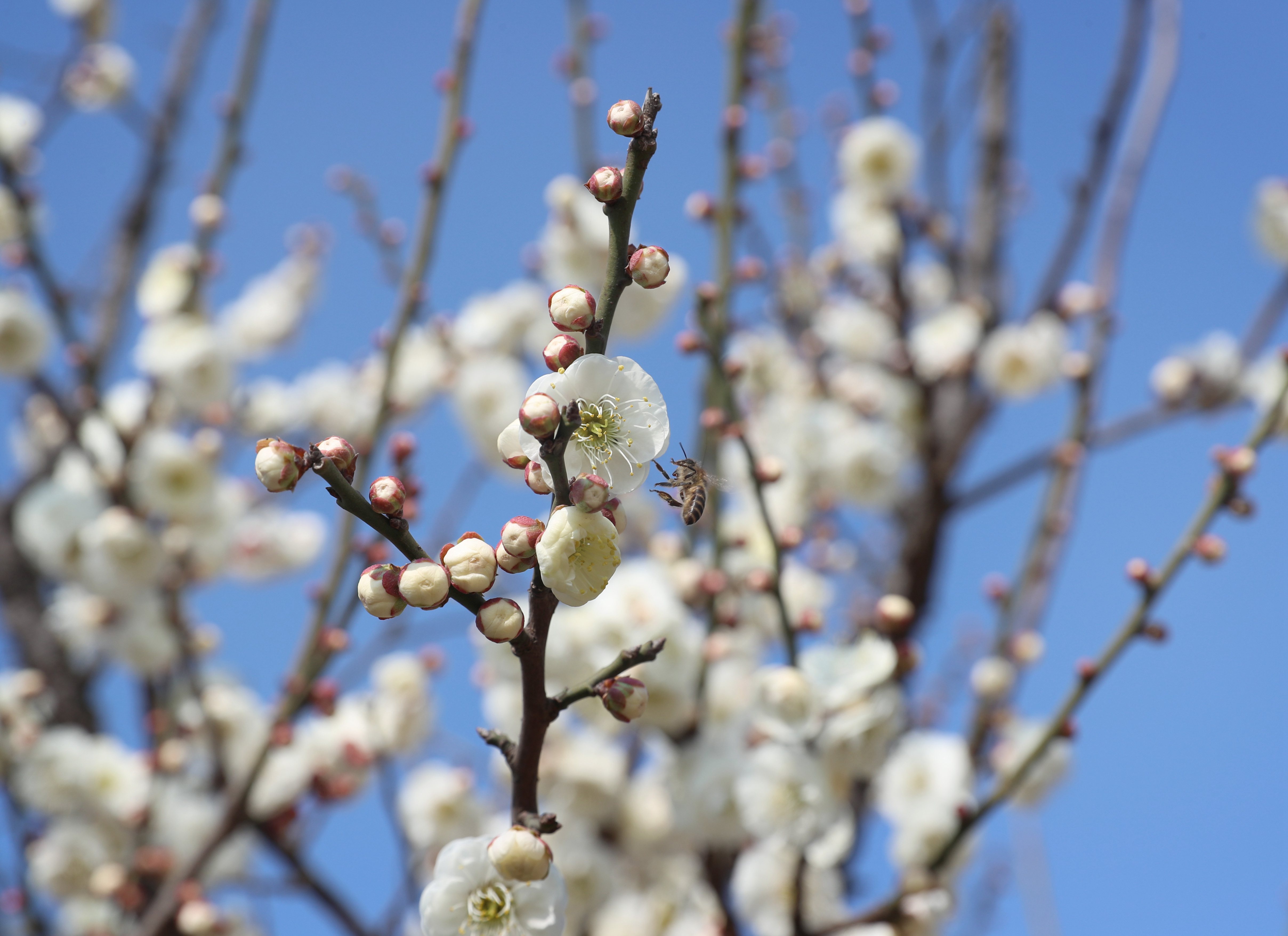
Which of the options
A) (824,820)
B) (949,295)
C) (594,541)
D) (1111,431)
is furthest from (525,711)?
(949,295)

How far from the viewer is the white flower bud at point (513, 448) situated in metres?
0.91

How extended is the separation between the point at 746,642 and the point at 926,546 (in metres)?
0.69

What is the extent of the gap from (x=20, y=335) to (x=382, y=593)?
3459 millimetres

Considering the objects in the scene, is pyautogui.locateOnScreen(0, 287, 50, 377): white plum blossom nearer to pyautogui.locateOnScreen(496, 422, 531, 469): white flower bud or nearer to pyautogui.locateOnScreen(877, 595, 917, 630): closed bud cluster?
pyautogui.locateOnScreen(877, 595, 917, 630): closed bud cluster

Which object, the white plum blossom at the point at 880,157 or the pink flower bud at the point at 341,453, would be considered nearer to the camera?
the pink flower bud at the point at 341,453

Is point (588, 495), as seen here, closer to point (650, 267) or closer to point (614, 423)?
point (614, 423)

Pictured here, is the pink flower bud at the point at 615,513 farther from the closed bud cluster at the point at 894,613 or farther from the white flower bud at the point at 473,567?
the closed bud cluster at the point at 894,613

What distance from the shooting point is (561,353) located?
0.87 m

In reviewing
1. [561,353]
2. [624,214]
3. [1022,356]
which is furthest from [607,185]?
[1022,356]

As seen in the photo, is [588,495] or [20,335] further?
[20,335]

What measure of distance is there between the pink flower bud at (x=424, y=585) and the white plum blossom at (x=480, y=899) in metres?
0.28

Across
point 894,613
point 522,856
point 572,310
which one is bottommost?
point 522,856

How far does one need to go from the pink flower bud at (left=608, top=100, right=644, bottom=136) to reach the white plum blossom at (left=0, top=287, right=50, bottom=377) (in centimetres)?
347

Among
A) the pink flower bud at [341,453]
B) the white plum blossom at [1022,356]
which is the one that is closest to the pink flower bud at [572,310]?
the pink flower bud at [341,453]
